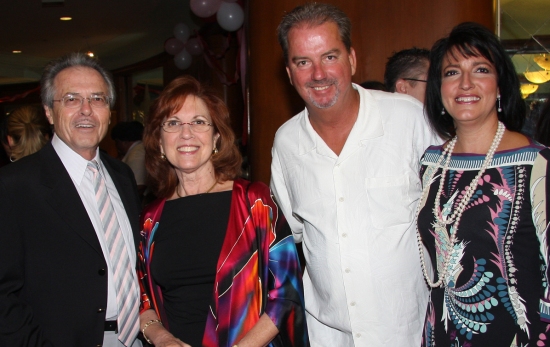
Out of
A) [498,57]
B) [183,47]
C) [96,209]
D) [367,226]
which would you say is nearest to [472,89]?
[498,57]

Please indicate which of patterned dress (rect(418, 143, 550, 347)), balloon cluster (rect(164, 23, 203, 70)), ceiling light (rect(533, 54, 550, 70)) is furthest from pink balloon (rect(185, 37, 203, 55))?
patterned dress (rect(418, 143, 550, 347))

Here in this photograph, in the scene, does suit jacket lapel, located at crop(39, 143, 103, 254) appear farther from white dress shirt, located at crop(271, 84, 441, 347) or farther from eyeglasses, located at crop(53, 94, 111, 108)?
white dress shirt, located at crop(271, 84, 441, 347)

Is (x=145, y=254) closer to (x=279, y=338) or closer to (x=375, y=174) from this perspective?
(x=279, y=338)

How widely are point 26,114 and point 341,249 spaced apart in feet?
7.21

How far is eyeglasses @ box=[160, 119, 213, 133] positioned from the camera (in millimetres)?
2057

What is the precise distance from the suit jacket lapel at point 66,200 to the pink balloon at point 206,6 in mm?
4744

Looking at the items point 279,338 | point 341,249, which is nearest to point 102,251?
point 279,338

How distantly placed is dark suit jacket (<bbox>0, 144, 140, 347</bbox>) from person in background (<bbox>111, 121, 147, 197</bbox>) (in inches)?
143

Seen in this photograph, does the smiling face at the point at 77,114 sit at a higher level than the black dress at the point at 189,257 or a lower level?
higher

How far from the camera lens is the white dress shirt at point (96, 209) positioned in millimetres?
1978

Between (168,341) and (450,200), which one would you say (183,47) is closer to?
(168,341)

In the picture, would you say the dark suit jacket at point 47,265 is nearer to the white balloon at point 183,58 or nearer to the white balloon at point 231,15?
the white balloon at point 231,15

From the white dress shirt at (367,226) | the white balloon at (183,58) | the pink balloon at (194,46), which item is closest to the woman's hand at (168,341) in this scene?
the white dress shirt at (367,226)

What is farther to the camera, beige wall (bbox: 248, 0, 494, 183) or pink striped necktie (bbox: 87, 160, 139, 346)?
beige wall (bbox: 248, 0, 494, 183)
